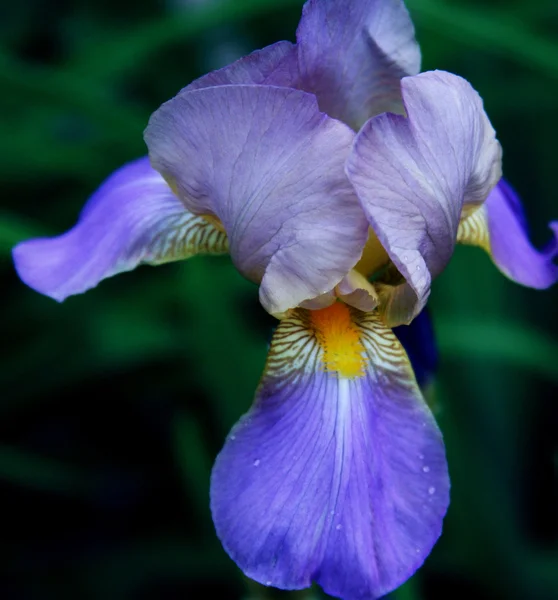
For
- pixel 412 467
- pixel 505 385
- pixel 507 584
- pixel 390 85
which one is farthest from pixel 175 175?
pixel 505 385

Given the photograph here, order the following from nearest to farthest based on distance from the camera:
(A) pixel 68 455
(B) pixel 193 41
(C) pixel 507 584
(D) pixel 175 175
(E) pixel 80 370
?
(D) pixel 175 175 → (C) pixel 507 584 → (E) pixel 80 370 → (A) pixel 68 455 → (B) pixel 193 41

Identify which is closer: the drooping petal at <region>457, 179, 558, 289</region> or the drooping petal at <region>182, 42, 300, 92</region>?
the drooping petal at <region>182, 42, 300, 92</region>

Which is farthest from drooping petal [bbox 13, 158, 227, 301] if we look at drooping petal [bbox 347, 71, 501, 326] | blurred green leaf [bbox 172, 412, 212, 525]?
blurred green leaf [bbox 172, 412, 212, 525]

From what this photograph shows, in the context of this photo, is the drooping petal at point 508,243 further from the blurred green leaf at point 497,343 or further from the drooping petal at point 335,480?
the blurred green leaf at point 497,343

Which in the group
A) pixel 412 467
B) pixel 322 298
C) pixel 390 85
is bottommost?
pixel 412 467

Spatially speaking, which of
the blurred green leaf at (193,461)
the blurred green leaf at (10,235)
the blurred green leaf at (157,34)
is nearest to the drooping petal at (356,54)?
the blurred green leaf at (10,235)

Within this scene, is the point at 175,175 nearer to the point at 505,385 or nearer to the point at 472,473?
the point at 472,473

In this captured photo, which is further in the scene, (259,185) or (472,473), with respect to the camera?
(472,473)

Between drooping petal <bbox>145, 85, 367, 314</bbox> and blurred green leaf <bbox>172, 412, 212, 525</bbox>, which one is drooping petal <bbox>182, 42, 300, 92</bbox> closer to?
drooping petal <bbox>145, 85, 367, 314</bbox>
